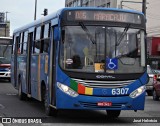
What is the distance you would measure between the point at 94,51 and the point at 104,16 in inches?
40.7

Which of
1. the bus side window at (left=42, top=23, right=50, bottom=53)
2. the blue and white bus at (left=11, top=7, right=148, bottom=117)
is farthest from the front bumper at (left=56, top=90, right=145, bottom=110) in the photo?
the bus side window at (left=42, top=23, right=50, bottom=53)

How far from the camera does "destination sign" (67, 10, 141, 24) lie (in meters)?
12.2

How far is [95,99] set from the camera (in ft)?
38.4

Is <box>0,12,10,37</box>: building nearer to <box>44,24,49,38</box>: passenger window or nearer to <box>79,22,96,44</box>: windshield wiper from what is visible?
<box>44,24,49,38</box>: passenger window

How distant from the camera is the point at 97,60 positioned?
39.2 feet

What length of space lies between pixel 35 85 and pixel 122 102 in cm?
429

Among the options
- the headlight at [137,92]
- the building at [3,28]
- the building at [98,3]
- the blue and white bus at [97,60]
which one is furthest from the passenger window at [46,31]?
the building at [3,28]

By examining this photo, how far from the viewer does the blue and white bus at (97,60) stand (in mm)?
11750

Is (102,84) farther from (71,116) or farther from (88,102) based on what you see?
(71,116)

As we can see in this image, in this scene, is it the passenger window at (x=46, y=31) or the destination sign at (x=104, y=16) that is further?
the passenger window at (x=46, y=31)

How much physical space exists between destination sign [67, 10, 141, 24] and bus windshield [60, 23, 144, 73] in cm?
23

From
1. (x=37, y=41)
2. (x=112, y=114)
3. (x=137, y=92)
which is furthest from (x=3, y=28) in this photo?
(x=137, y=92)

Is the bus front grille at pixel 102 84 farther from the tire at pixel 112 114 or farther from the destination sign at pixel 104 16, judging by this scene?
the tire at pixel 112 114

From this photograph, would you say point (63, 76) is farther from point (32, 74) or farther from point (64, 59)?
point (32, 74)
